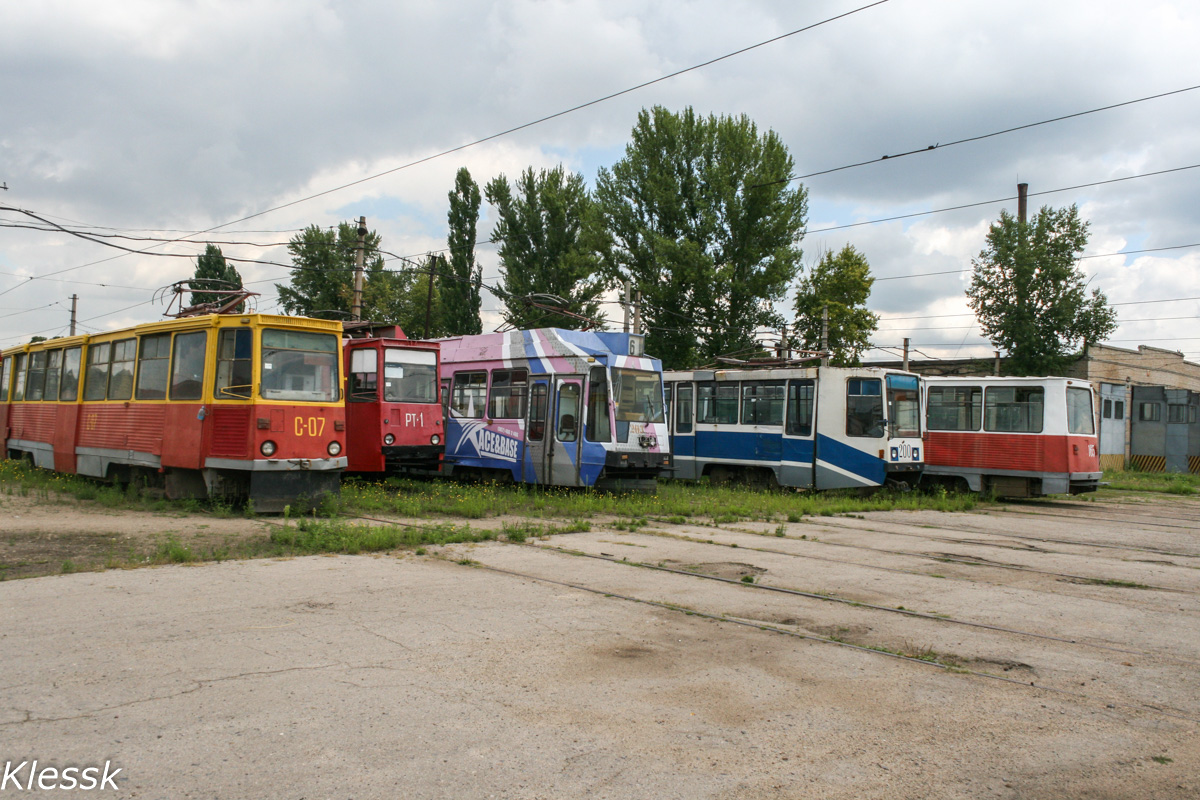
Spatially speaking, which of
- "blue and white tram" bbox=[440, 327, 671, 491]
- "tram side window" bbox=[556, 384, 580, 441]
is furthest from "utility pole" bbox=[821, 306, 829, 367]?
"tram side window" bbox=[556, 384, 580, 441]

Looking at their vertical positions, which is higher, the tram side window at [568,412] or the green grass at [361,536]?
the tram side window at [568,412]

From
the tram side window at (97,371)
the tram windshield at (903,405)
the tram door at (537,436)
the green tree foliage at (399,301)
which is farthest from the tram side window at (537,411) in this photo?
the green tree foliage at (399,301)

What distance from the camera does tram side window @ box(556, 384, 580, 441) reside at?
676 inches

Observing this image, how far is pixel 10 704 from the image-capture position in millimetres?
4559

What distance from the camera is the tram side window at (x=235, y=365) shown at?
40.9 feet

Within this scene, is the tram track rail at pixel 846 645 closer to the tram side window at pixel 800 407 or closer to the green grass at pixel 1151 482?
the tram side window at pixel 800 407

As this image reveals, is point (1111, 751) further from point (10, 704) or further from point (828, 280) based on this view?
point (828, 280)

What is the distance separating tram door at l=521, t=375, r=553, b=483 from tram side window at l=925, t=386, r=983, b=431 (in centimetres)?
1041

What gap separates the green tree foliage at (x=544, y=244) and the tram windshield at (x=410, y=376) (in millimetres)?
24958

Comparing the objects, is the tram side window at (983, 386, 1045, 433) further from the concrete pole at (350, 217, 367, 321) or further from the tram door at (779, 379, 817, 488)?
the concrete pole at (350, 217, 367, 321)

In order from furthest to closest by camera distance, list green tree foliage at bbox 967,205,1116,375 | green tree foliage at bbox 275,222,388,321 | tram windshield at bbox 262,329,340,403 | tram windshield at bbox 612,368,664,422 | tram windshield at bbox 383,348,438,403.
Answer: green tree foliage at bbox 275,222,388,321
green tree foliage at bbox 967,205,1116,375
tram windshield at bbox 383,348,438,403
tram windshield at bbox 612,368,664,422
tram windshield at bbox 262,329,340,403

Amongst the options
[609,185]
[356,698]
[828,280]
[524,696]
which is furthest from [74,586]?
[828,280]

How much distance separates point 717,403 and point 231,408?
39.5ft

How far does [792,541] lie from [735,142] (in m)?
29.2
